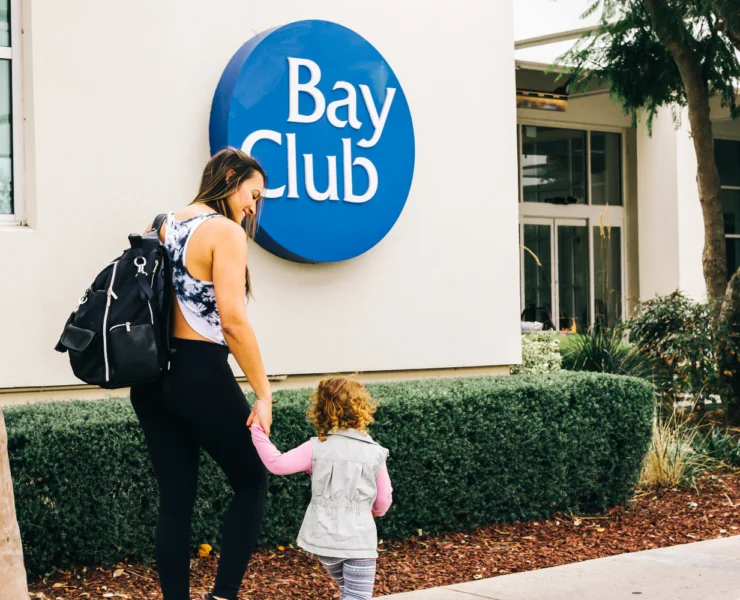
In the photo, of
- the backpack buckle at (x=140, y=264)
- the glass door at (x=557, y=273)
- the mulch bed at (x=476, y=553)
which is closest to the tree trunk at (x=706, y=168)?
the mulch bed at (x=476, y=553)

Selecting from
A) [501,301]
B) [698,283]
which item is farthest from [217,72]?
[698,283]

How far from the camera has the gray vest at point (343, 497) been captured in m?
3.99

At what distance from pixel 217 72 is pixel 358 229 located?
1.39 metres

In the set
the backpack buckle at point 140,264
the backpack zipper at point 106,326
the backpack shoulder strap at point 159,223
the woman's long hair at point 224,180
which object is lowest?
the backpack zipper at point 106,326

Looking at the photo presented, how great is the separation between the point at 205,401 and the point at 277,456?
36 cm

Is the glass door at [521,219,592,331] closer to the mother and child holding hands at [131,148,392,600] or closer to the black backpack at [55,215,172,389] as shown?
the mother and child holding hands at [131,148,392,600]

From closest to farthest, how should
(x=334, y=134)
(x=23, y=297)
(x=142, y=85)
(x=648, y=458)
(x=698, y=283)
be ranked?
1. (x=23, y=297)
2. (x=142, y=85)
3. (x=334, y=134)
4. (x=648, y=458)
5. (x=698, y=283)

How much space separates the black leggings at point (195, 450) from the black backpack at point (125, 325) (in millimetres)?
141

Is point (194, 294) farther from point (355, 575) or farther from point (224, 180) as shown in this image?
point (355, 575)

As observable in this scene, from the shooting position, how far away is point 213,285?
3881mm

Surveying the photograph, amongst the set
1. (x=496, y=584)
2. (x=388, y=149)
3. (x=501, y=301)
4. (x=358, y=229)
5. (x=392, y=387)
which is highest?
(x=388, y=149)

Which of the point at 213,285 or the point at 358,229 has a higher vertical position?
the point at 358,229

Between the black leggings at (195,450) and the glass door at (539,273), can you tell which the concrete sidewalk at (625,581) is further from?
the glass door at (539,273)

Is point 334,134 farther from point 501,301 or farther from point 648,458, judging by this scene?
point 648,458
